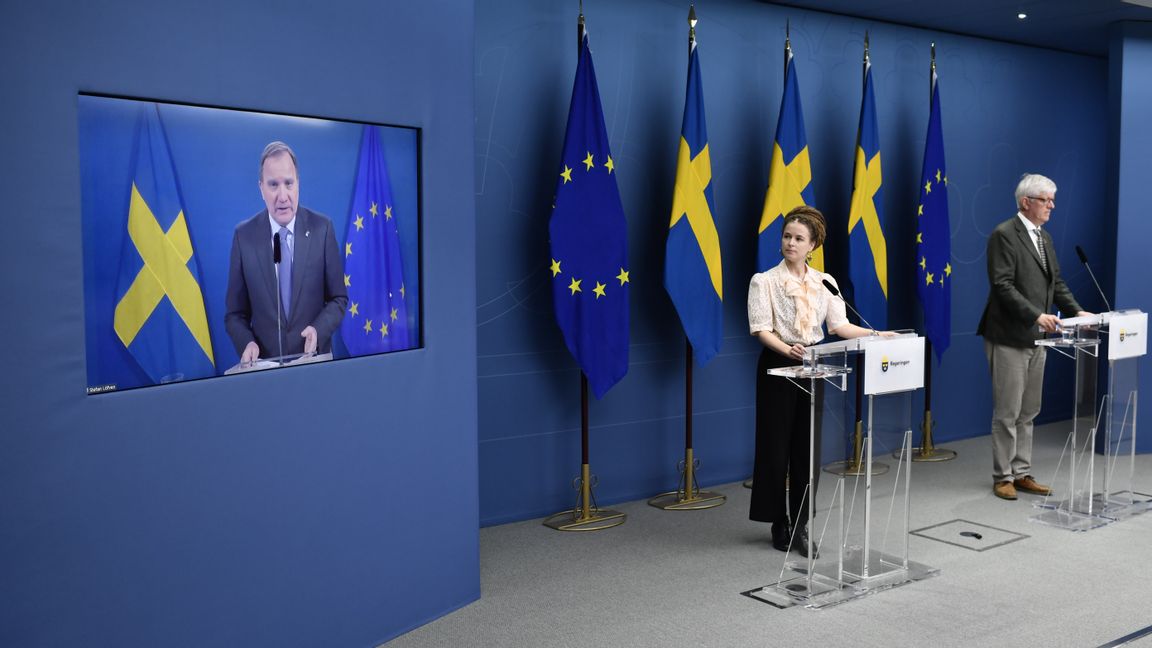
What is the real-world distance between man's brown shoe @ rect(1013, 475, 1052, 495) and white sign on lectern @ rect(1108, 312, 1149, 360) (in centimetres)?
90

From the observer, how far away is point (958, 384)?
7.51m

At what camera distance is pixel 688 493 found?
566 centimetres

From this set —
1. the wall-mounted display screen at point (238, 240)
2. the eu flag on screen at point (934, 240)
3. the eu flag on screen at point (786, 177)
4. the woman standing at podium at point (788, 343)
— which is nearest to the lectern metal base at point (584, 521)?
the woman standing at podium at point (788, 343)

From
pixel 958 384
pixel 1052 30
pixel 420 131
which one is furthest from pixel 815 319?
pixel 1052 30

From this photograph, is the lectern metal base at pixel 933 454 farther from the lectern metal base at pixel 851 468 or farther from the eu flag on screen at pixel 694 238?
the lectern metal base at pixel 851 468

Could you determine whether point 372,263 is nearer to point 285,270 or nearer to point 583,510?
point 285,270

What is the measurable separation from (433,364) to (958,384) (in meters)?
4.95

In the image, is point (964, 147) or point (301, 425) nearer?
point (301, 425)

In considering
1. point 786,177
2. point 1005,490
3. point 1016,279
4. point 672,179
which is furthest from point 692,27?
point 1005,490

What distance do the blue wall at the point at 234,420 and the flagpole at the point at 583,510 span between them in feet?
3.72

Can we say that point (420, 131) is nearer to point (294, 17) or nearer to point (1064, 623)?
point (294, 17)

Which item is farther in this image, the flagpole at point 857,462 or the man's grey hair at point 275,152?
the flagpole at point 857,462

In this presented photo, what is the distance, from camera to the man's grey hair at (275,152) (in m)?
3.12

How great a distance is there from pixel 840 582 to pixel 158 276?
9.25 ft
